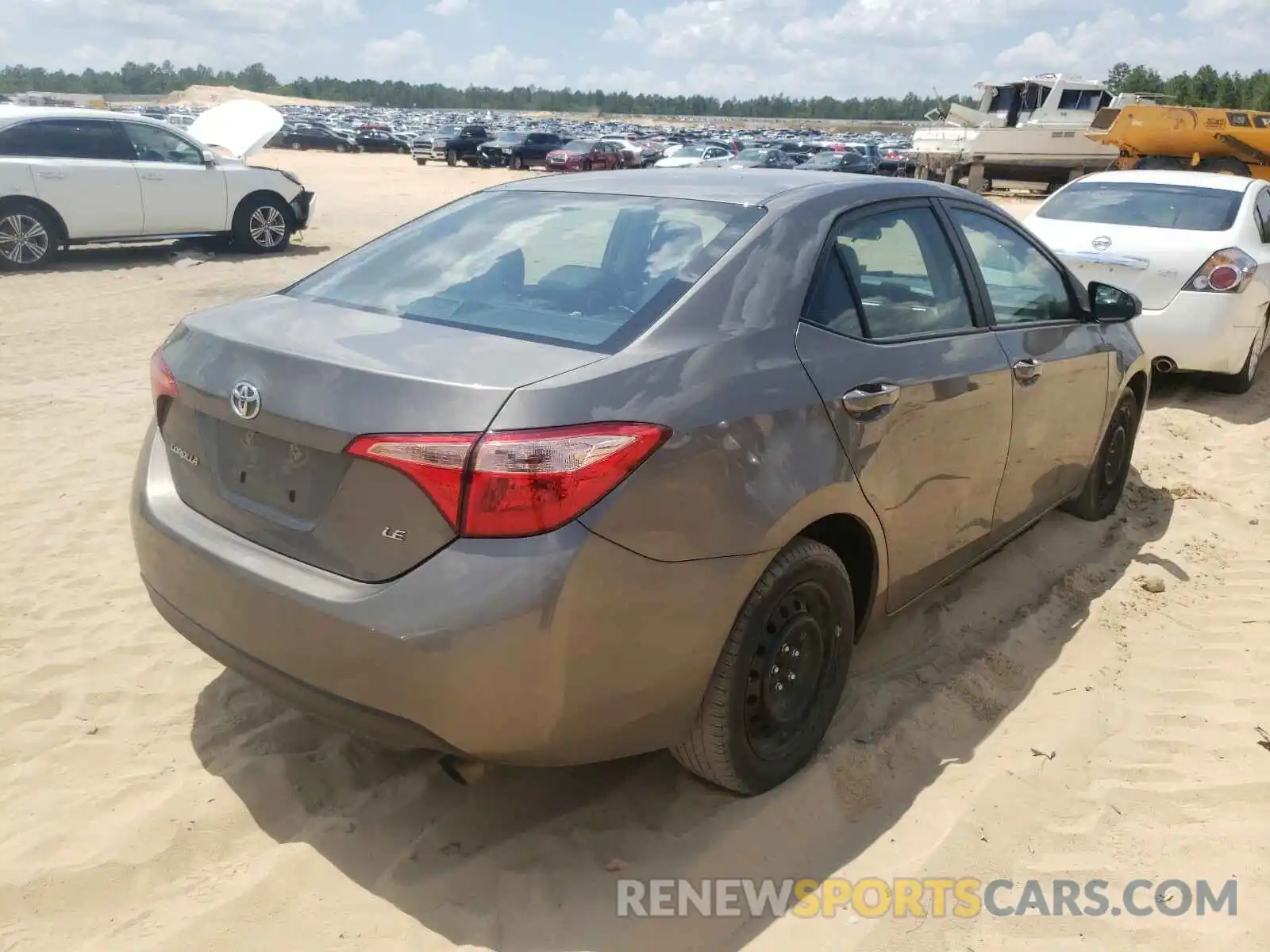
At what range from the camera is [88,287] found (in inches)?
419

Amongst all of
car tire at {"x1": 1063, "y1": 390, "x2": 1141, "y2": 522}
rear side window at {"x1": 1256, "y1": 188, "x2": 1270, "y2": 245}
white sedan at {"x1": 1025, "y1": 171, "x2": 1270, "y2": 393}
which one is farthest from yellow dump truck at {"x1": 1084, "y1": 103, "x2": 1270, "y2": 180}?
car tire at {"x1": 1063, "y1": 390, "x2": 1141, "y2": 522}

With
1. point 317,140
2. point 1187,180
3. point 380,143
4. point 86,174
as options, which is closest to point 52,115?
point 86,174

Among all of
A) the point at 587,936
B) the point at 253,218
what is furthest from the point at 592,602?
the point at 253,218

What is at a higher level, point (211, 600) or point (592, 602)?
point (592, 602)

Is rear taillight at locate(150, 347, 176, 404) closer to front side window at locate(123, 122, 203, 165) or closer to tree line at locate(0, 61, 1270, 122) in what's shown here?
front side window at locate(123, 122, 203, 165)

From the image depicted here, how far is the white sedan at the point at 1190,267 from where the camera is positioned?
6.76 metres

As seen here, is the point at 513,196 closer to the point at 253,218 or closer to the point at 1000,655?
the point at 1000,655

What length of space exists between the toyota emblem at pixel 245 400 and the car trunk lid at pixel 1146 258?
6.03 meters

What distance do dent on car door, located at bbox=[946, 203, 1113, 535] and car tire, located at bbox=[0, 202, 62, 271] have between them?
11.0 m

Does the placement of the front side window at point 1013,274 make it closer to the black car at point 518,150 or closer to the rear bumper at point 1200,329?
the rear bumper at point 1200,329

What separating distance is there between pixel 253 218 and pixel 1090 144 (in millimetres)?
20057

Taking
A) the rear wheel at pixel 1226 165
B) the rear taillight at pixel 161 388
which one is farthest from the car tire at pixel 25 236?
the rear wheel at pixel 1226 165

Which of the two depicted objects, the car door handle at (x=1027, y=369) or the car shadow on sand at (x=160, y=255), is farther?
the car shadow on sand at (x=160, y=255)

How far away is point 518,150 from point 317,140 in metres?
18.7
